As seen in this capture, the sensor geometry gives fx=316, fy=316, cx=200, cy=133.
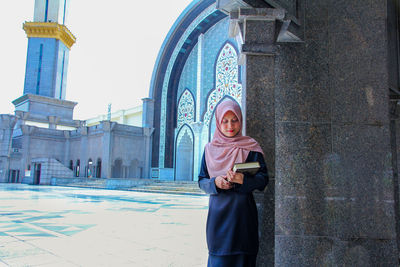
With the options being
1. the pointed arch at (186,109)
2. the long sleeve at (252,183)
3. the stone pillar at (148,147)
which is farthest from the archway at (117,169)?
the long sleeve at (252,183)

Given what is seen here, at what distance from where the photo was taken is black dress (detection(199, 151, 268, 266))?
148 cm

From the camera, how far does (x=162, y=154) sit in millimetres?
17938

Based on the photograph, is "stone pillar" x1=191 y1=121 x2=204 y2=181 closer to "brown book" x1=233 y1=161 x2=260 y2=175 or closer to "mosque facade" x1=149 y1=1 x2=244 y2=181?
"mosque facade" x1=149 y1=1 x2=244 y2=181

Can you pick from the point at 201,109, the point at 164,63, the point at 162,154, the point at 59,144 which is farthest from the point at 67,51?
the point at 201,109

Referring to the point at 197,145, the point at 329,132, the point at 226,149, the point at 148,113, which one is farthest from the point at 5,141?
the point at 226,149

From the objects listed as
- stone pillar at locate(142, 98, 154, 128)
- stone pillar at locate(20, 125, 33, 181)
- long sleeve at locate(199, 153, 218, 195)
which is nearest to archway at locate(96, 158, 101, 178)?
stone pillar at locate(142, 98, 154, 128)

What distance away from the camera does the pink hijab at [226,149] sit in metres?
1.59

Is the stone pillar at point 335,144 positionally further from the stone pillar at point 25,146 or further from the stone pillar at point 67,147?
the stone pillar at point 67,147

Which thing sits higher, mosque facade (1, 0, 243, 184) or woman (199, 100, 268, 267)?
mosque facade (1, 0, 243, 184)

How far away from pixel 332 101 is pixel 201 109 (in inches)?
533

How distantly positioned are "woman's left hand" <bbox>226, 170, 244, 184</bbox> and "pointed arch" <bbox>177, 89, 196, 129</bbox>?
15145mm

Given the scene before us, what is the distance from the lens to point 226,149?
1607mm

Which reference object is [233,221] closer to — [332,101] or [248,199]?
[248,199]

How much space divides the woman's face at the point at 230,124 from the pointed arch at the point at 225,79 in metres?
12.5
